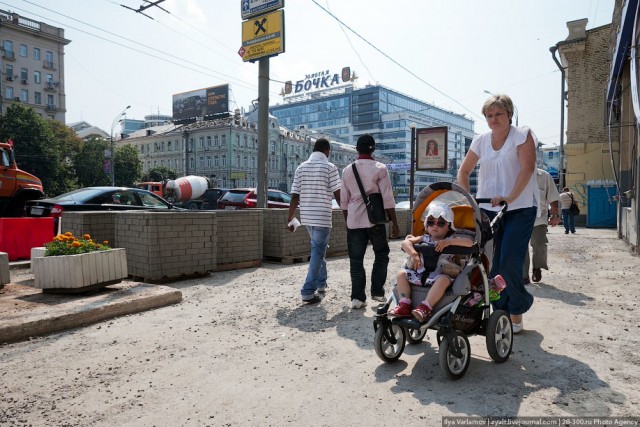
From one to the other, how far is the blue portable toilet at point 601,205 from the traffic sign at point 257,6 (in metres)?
17.6

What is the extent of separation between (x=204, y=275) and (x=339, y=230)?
3793 mm

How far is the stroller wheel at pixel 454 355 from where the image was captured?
278cm

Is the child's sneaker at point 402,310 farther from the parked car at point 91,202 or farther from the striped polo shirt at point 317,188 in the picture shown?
the parked car at point 91,202

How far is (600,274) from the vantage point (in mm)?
7250

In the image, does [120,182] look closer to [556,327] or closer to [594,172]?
[594,172]

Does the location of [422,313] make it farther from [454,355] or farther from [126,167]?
[126,167]

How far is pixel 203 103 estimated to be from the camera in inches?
3123

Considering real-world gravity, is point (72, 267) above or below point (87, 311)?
above

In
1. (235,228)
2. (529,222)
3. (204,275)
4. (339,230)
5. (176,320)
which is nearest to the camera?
(529,222)

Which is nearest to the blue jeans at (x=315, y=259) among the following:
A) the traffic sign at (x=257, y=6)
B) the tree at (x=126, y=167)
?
the traffic sign at (x=257, y=6)

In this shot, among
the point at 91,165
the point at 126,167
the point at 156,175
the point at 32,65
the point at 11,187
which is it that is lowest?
the point at 11,187

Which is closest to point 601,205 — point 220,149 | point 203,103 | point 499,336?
point 499,336

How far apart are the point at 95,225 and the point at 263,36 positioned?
8.07 m

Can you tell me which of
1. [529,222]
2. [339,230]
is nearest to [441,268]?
[529,222]
